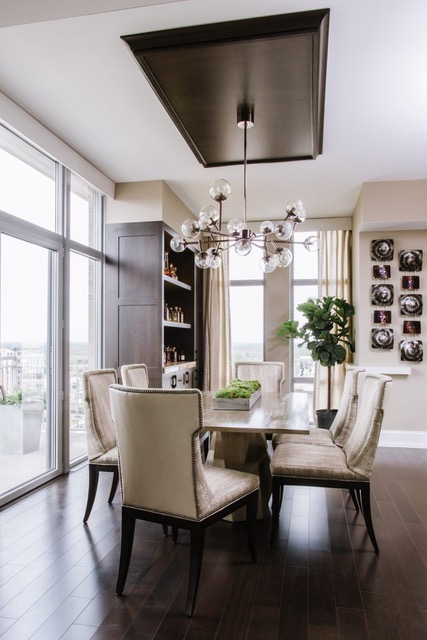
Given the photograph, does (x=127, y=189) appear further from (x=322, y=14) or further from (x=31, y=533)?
(x=31, y=533)

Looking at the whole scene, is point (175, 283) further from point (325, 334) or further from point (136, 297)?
point (325, 334)

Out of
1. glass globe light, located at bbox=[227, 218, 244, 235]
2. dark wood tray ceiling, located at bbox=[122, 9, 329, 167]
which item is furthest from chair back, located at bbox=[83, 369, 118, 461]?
dark wood tray ceiling, located at bbox=[122, 9, 329, 167]

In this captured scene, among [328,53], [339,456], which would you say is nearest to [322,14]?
[328,53]

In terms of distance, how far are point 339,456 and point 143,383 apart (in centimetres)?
167

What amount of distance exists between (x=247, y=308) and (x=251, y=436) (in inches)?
153

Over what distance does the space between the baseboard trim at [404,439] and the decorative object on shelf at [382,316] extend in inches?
49.9

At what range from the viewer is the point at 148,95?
3.18 meters

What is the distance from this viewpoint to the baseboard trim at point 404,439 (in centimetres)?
526

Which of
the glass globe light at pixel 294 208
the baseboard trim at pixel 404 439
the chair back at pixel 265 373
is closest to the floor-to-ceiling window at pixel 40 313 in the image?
the chair back at pixel 265 373

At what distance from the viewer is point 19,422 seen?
11.6 ft

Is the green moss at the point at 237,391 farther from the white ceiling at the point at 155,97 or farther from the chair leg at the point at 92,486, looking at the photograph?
the white ceiling at the point at 155,97

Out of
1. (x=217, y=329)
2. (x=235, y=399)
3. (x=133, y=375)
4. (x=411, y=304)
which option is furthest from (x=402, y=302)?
(x=133, y=375)

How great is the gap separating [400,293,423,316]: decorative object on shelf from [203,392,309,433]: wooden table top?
2425 millimetres

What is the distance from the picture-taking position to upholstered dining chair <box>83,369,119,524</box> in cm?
297
